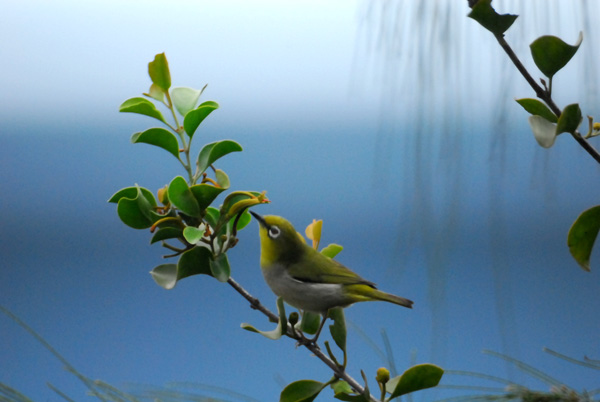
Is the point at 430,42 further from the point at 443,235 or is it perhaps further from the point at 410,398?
the point at 410,398

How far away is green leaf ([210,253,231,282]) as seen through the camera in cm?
37

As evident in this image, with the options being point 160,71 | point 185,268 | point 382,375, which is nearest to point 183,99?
point 160,71

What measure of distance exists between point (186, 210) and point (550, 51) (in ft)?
0.76

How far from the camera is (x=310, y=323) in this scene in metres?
0.44

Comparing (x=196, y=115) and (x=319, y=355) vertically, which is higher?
(x=196, y=115)

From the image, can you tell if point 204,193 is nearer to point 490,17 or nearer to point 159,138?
point 159,138

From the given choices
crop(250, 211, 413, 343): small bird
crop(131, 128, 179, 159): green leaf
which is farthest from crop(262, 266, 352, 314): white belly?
crop(131, 128, 179, 159): green leaf

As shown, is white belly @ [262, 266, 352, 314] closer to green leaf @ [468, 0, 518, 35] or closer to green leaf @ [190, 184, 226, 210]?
green leaf @ [190, 184, 226, 210]

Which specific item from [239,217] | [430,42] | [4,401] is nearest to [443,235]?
[430,42]

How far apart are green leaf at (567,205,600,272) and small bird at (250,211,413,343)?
110mm

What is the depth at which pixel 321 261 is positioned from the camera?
45 centimetres

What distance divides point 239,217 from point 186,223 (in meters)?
0.04

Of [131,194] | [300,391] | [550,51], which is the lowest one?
[300,391]

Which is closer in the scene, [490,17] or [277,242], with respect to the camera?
[490,17]
